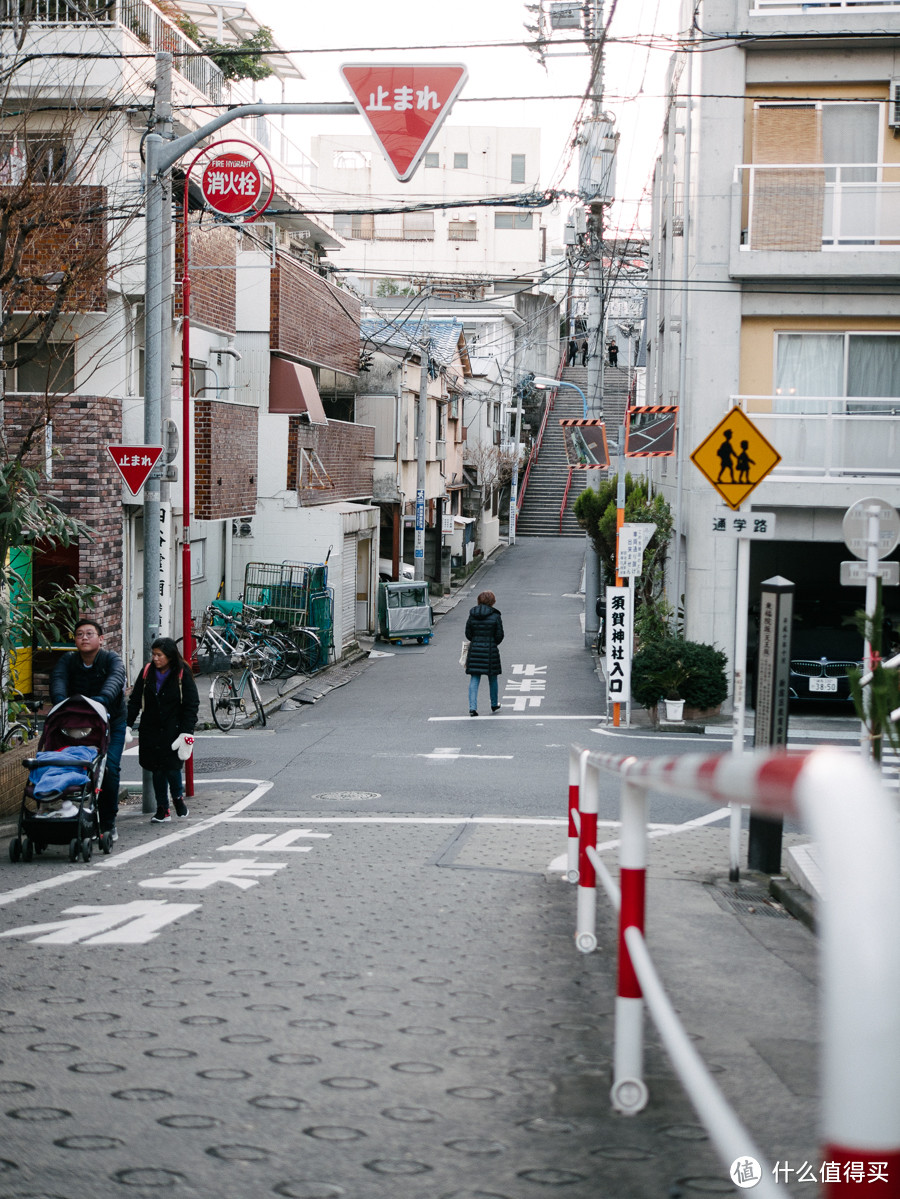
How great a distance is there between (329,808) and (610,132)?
20.7 meters

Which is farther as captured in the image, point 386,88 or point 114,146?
point 114,146

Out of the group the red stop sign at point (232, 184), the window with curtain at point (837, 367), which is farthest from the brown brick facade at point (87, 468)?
the window with curtain at point (837, 367)

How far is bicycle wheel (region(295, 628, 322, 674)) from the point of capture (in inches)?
1000

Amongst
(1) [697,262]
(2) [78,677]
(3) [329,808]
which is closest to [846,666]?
(1) [697,262]

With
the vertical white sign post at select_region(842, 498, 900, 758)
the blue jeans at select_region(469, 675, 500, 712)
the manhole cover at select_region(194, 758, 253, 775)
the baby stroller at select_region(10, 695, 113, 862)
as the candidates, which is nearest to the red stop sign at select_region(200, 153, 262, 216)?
the manhole cover at select_region(194, 758, 253, 775)

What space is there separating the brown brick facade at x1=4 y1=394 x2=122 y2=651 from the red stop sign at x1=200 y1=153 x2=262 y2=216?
408 cm

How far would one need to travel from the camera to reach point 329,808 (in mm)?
13016

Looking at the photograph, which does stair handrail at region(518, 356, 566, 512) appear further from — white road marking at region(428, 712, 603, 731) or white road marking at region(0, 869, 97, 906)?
white road marking at region(0, 869, 97, 906)

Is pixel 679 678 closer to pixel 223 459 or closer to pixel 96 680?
pixel 223 459

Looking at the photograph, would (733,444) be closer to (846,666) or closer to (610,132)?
(846,666)

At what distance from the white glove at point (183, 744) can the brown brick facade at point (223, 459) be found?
10.4 meters

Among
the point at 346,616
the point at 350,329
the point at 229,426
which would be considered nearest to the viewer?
the point at 229,426

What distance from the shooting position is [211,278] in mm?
21719

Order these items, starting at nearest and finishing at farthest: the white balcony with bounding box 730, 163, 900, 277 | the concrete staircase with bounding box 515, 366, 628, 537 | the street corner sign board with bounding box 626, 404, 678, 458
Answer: the white balcony with bounding box 730, 163, 900, 277 < the street corner sign board with bounding box 626, 404, 678, 458 < the concrete staircase with bounding box 515, 366, 628, 537
